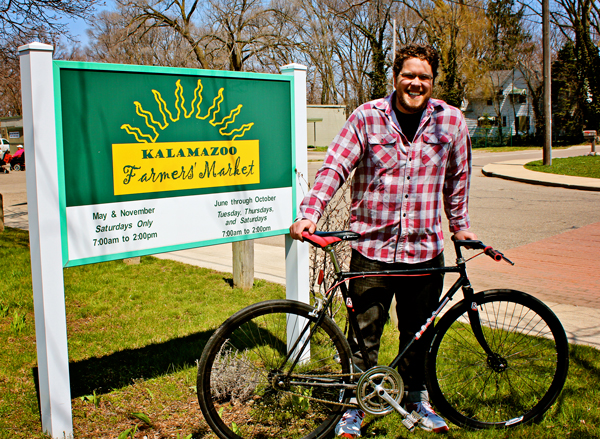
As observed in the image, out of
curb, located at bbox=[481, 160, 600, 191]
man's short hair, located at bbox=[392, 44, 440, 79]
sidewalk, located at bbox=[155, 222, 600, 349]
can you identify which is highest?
man's short hair, located at bbox=[392, 44, 440, 79]

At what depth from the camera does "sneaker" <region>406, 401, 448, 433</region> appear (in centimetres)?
304

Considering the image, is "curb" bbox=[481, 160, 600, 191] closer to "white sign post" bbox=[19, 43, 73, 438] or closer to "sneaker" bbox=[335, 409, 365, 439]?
"sneaker" bbox=[335, 409, 365, 439]

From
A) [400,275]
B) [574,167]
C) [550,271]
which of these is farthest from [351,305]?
[574,167]

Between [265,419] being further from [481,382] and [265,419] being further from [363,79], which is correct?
[363,79]

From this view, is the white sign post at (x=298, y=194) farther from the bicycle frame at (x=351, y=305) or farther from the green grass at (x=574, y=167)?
the green grass at (x=574, y=167)

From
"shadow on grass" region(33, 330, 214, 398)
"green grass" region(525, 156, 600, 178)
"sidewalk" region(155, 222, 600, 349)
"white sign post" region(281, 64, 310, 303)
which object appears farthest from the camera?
"green grass" region(525, 156, 600, 178)

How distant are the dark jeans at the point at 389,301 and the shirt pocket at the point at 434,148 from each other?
20.4 inches

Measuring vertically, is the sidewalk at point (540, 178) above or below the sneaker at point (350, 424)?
above

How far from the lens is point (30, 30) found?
985 centimetres

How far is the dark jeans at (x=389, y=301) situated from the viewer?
290cm

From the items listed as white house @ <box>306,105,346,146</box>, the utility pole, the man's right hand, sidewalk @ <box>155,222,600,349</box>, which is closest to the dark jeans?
the man's right hand

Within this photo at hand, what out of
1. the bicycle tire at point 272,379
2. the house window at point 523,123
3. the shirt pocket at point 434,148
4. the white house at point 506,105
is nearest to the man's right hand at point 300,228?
the bicycle tire at point 272,379

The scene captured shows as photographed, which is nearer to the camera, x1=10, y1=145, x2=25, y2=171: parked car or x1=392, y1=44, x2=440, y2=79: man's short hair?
x1=392, y1=44, x2=440, y2=79: man's short hair

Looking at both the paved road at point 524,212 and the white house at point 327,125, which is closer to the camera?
the paved road at point 524,212
